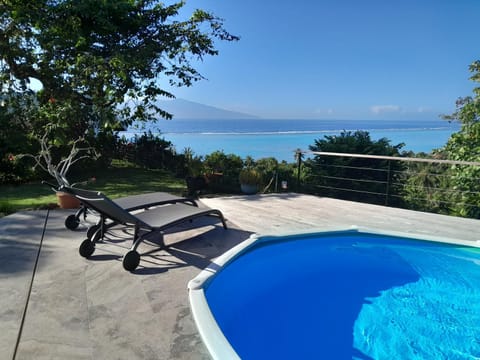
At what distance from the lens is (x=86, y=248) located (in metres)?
3.31

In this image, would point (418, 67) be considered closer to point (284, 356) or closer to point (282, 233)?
point (282, 233)

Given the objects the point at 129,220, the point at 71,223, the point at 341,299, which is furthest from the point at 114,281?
the point at 341,299

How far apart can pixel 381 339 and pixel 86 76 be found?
8.83 meters

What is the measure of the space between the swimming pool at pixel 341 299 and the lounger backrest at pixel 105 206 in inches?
38.1

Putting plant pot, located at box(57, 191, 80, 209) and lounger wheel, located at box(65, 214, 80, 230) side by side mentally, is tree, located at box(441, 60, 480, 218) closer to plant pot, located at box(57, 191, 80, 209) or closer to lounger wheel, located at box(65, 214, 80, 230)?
lounger wheel, located at box(65, 214, 80, 230)

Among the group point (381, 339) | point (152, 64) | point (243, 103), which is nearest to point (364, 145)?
point (152, 64)

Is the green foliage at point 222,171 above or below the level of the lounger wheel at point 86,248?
above

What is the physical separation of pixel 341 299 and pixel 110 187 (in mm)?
6115

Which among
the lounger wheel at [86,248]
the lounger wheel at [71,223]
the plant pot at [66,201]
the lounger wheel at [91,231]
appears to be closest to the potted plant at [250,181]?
the plant pot at [66,201]

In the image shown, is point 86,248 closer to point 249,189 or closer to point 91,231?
point 91,231

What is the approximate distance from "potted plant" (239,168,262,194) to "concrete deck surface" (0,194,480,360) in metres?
1.85

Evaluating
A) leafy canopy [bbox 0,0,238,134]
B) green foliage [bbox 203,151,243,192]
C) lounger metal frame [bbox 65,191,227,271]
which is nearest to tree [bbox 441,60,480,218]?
green foliage [bbox 203,151,243,192]

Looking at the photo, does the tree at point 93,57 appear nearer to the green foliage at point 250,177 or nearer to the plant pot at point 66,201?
the plant pot at point 66,201

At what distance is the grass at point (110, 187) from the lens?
18.8 ft
